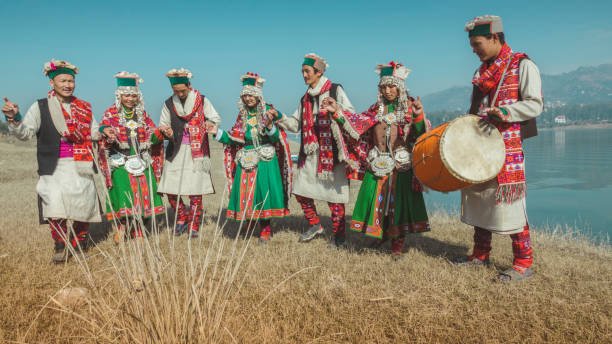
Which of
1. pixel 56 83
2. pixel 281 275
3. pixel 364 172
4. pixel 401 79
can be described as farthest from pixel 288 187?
pixel 56 83

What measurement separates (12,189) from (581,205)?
2273 centimetres

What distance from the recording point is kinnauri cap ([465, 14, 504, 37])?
12.4 ft

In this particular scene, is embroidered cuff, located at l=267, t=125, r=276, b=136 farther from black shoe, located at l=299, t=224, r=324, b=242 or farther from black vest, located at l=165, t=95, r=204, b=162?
black shoe, located at l=299, t=224, r=324, b=242

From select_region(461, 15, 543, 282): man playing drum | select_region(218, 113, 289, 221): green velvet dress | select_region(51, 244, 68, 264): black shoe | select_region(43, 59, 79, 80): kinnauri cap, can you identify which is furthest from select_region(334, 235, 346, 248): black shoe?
select_region(43, 59, 79, 80): kinnauri cap

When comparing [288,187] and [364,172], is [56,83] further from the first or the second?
[364,172]

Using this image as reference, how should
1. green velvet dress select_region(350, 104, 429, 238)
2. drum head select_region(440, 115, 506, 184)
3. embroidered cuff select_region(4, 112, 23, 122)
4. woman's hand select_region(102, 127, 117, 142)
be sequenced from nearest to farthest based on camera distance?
drum head select_region(440, 115, 506, 184), embroidered cuff select_region(4, 112, 23, 122), green velvet dress select_region(350, 104, 429, 238), woman's hand select_region(102, 127, 117, 142)

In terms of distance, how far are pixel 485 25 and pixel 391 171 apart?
167 centimetres

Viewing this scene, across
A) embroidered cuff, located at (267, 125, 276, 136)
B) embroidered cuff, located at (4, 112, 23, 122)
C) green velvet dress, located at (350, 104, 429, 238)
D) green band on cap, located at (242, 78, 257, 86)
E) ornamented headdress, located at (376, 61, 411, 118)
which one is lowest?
green velvet dress, located at (350, 104, 429, 238)

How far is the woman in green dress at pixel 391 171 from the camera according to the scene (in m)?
4.53

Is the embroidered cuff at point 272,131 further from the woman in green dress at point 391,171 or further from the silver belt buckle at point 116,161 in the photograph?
the silver belt buckle at point 116,161

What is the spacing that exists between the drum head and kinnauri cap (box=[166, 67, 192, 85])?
3.48m

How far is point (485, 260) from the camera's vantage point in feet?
15.1

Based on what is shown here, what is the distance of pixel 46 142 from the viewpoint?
4.63m

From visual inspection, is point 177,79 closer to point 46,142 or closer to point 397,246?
point 46,142
